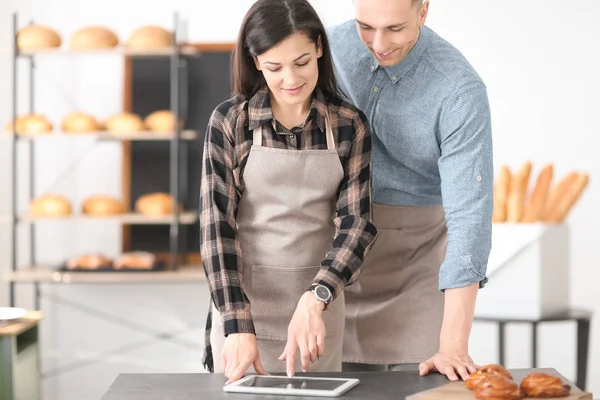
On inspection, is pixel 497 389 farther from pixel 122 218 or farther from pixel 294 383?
pixel 122 218

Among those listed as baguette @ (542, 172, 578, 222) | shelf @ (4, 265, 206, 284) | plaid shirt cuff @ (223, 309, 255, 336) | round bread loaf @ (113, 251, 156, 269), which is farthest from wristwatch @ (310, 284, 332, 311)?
round bread loaf @ (113, 251, 156, 269)

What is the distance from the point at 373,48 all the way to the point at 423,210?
43 centimetres

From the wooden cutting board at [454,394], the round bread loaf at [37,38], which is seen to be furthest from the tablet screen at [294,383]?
the round bread loaf at [37,38]

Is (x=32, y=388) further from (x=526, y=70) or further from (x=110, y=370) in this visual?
(x=526, y=70)

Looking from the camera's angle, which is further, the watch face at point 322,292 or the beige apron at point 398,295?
the beige apron at point 398,295

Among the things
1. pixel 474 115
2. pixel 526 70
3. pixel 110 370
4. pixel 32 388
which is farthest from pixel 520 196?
pixel 110 370

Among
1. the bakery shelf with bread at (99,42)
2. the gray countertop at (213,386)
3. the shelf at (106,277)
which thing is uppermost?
the bakery shelf with bread at (99,42)

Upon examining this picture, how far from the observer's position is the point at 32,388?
322 centimetres

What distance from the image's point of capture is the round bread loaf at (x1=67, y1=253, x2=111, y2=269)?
3.92m

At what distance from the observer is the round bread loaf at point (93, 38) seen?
3.89 m

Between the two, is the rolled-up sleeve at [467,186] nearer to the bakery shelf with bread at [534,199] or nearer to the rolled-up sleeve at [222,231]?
the rolled-up sleeve at [222,231]

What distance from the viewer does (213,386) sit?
4.75 ft

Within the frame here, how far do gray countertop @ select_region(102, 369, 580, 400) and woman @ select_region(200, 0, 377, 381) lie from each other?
0.60 ft

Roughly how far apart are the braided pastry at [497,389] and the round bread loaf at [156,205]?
272 cm
